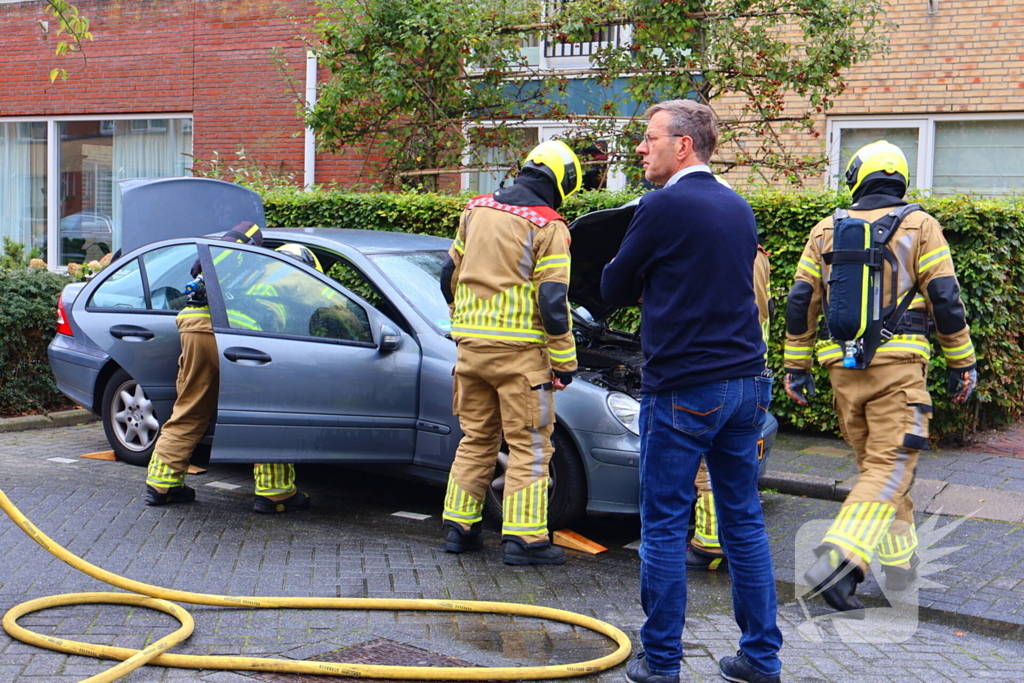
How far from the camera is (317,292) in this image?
20.0 ft

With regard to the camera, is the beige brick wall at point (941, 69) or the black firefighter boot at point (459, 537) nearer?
the black firefighter boot at point (459, 537)

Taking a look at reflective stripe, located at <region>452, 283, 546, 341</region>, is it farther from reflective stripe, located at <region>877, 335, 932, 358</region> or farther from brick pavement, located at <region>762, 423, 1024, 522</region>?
brick pavement, located at <region>762, 423, 1024, 522</region>

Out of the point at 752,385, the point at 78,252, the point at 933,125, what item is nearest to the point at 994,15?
the point at 933,125

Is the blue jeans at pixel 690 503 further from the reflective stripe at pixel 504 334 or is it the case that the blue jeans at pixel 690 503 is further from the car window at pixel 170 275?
the car window at pixel 170 275

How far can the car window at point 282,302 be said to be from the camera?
6020mm

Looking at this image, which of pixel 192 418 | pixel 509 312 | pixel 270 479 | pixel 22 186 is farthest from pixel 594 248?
pixel 22 186

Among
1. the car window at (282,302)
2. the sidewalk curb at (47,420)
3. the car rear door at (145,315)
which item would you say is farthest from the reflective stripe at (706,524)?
the sidewalk curb at (47,420)

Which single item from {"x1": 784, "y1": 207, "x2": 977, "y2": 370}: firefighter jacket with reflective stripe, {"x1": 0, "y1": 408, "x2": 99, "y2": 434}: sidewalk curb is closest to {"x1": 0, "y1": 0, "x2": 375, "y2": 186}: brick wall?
{"x1": 0, "y1": 408, "x2": 99, "y2": 434}: sidewalk curb

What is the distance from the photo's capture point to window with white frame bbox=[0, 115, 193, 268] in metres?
15.6

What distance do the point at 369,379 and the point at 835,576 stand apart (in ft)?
8.41

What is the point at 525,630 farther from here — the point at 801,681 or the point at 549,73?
the point at 549,73

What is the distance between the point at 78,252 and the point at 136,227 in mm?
9808

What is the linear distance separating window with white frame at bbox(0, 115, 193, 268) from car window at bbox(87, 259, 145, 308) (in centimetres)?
848

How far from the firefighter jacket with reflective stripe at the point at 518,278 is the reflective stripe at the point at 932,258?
156cm
